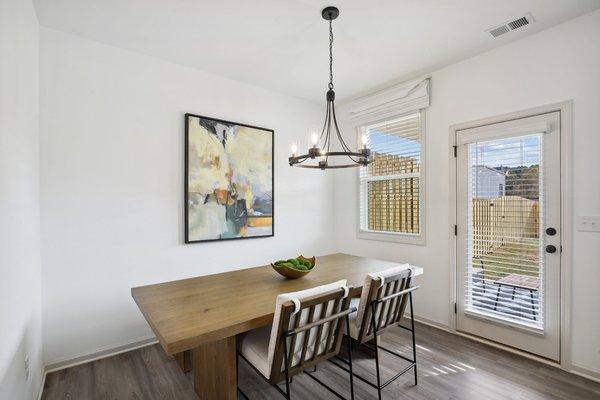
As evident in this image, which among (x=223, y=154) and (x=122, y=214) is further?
(x=223, y=154)

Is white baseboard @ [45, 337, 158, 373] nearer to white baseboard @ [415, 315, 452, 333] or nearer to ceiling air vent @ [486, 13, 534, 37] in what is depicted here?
white baseboard @ [415, 315, 452, 333]

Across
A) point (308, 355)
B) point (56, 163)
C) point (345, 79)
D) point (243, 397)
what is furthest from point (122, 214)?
point (345, 79)

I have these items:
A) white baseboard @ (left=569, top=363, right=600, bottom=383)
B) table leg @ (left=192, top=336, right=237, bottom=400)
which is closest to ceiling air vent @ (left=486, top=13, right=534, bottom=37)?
white baseboard @ (left=569, top=363, right=600, bottom=383)

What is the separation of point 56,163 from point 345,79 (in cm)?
290

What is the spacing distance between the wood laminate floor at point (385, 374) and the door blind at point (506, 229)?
45 cm

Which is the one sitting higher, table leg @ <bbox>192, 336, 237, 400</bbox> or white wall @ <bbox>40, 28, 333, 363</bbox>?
white wall @ <bbox>40, 28, 333, 363</bbox>

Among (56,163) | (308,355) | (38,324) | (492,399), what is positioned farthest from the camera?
(56,163)

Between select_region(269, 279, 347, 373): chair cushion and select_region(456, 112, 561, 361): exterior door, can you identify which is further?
select_region(456, 112, 561, 361): exterior door

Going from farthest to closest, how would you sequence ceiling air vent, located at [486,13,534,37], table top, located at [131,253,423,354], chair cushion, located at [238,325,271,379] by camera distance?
ceiling air vent, located at [486,13,534,37], chair cushion, located at [238,325,271,379], table top, located at [131,253,423,354]

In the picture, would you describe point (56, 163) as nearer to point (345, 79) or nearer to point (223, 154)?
point (223, 154)

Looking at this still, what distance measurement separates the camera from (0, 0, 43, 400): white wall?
1439 mm

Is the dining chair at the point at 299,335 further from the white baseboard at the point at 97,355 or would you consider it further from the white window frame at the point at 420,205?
the white window frame at the point at 420,205

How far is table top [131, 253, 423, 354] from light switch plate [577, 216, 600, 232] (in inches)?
48.7

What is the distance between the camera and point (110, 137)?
8.71ft
